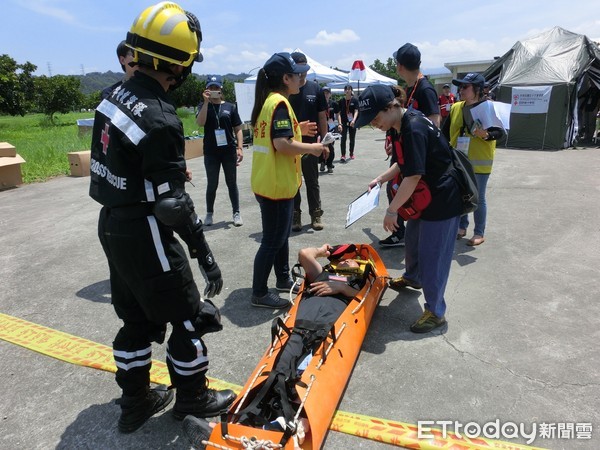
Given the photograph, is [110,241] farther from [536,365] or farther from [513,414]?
[536,365]

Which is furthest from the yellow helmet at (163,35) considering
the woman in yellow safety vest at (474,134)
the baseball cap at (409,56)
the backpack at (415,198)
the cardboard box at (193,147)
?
the cardboard box at (193,147)

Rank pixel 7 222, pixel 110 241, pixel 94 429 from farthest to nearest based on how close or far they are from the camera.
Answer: pixel 7 222
pixel 94 429
pixel 110 241

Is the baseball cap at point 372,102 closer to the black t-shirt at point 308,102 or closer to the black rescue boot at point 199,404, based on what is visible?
the black rescue boot at point 199,404

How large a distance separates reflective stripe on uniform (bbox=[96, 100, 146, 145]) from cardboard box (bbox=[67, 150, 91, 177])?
10.3m

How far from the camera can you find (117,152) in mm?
2025

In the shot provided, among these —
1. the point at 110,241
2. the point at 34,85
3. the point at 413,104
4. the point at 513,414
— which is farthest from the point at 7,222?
the point at 34,85

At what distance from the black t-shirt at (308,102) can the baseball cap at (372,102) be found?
3.03 metres

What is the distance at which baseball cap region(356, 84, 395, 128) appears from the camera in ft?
9.77

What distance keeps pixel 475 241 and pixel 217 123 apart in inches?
160

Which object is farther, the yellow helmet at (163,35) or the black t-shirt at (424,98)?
the black t-shirt at (424,98)

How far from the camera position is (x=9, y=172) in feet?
31.8

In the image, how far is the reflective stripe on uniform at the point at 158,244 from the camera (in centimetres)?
213

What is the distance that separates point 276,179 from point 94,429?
2.27 m

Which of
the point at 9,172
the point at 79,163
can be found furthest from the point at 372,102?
the point at 79,163
